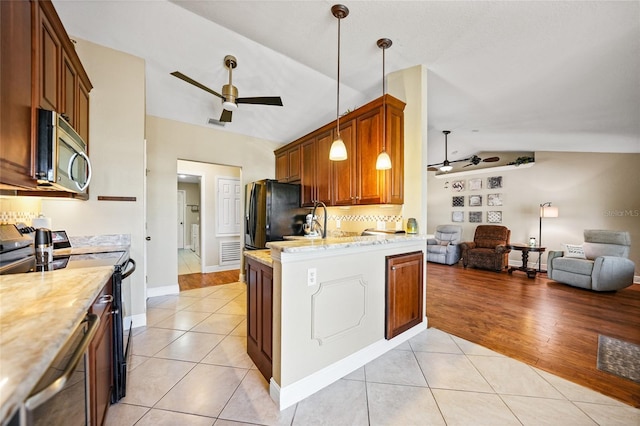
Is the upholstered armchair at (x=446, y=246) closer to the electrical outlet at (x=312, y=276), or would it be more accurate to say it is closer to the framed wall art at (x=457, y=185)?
the framed wall art at (x=457, y=185)

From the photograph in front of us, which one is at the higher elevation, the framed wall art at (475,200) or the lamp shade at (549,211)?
the framed wall art at (475,200)

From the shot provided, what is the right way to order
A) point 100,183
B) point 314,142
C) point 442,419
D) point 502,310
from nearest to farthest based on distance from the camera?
point 442,419, point 100,183, point 502,310, point 314,142

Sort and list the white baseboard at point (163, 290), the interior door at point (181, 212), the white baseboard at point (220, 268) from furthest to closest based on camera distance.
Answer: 1. the interior door at point (181, 212)
2. the white baseboard at point (220, 268)
3. the white baseboard at point (163, 290)

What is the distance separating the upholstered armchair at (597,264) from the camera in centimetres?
393

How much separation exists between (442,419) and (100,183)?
11.9 feet

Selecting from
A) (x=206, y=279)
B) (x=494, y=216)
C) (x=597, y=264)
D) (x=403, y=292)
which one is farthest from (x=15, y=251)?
(x=494, y=216)

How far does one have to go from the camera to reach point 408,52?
2438 mm

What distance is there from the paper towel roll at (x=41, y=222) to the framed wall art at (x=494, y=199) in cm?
831

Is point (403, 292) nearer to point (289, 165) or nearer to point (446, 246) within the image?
point (289, 165)

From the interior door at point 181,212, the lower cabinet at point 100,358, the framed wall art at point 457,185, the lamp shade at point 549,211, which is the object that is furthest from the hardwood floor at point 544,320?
the interior door at point 181,212

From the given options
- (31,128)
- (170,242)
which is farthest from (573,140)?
(170,242)

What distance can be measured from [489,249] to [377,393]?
17.9 ft

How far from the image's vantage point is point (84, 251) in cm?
208

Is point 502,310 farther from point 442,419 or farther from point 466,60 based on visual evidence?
point 466,60
